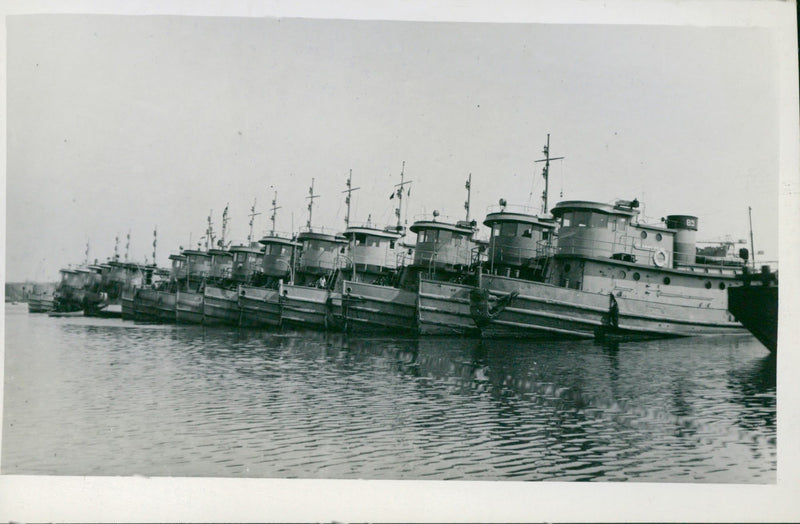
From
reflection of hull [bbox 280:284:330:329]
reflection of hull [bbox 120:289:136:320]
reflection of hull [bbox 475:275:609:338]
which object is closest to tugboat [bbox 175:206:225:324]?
reflection of hull [bbox 120:289:136:320]

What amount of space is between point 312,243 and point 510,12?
2115 centimetres

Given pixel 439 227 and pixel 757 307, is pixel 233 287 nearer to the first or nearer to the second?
pixel 439 227

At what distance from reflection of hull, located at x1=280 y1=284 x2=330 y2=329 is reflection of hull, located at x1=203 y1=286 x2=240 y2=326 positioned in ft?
A: 19.2

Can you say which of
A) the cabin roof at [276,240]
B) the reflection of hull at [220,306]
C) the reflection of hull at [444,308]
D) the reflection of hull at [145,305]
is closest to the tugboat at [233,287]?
the reflection of hull at [220,306]

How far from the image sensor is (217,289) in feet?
102

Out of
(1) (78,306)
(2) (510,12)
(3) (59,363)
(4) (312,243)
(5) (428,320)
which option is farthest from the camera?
(1) (78,306)

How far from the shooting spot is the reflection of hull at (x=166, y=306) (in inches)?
1319

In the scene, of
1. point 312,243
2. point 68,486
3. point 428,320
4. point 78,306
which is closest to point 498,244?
point 428,320

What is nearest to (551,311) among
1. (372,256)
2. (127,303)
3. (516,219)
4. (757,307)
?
(516,219)

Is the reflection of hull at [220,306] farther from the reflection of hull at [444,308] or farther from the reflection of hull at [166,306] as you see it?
the reflection of hull at [444,308]

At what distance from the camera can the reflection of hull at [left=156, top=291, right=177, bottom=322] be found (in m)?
33.5

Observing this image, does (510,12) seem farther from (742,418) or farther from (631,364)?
(631,364)

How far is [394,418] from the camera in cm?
905

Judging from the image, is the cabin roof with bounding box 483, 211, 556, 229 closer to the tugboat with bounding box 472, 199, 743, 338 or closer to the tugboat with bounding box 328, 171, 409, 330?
the tugboat with bounding box 472, 199, 743, 338
